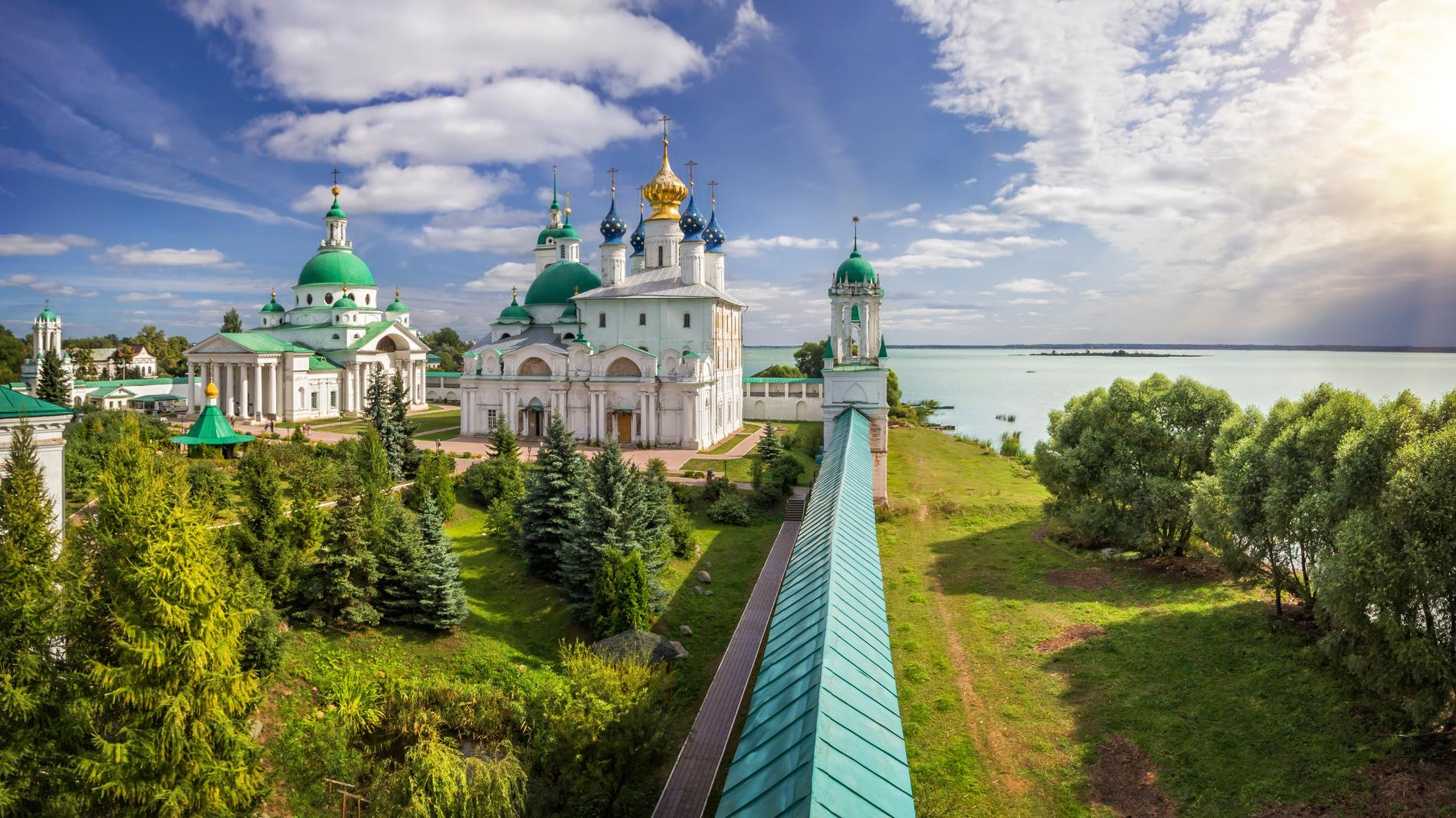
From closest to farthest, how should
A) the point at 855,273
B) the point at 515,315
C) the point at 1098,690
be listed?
the point at 1098,690, the point at 855,273, the point at 515,315

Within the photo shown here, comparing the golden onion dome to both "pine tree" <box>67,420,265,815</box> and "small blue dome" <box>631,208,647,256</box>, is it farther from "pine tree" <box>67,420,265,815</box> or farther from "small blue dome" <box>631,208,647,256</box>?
"pine tree" <box>67,420,265,815</box>

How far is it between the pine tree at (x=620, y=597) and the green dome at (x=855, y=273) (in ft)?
38.5

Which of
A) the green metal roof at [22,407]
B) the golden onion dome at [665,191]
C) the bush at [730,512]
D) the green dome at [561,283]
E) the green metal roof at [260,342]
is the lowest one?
the bush at [730,512]

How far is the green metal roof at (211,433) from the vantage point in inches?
1173

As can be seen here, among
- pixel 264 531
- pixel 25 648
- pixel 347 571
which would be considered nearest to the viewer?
pixel 25 648

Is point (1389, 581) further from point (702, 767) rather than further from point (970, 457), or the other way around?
point (970, 457)

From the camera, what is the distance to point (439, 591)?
15.0 m

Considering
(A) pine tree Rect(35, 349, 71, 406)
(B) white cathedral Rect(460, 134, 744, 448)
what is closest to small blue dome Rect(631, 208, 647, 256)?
(B) white cathedral Rect(460, 134, 744, 448)

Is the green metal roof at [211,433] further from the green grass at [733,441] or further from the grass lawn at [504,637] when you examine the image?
the green grass at [733,441]

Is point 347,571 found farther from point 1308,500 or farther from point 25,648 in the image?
point 1308,500

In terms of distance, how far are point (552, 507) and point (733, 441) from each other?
922 inches

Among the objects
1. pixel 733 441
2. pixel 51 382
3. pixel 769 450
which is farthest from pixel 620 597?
pixel 51 382

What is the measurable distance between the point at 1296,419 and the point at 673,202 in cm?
3261

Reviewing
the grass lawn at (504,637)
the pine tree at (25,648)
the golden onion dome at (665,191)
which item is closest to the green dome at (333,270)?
the golden onion dome at (665,191)
